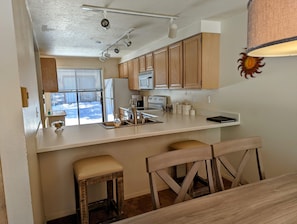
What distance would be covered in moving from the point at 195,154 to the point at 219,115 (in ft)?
6.12

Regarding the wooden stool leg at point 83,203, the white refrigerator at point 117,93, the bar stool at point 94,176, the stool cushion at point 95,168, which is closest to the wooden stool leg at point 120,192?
the bar stool at point 94,176

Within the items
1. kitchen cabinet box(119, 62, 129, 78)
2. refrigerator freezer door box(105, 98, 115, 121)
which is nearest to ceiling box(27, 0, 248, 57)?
kitchen cabinet box(119, 62, 129, 78)

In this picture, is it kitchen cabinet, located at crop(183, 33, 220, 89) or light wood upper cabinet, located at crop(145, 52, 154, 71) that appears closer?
kitchen cabinet, located at crop(183, 33, 220, 89)

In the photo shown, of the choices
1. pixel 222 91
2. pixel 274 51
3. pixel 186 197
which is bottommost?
pixel 186 197

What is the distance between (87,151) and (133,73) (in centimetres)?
338

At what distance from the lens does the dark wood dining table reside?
0.96m

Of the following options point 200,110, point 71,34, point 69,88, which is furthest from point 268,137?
point 69,88

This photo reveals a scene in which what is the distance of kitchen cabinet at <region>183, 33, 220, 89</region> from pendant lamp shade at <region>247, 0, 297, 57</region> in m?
2.19

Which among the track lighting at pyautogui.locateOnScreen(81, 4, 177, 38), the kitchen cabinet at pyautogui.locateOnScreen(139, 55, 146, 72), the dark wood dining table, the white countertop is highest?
the track lighting at pyautogui.locateOnScreen(81, 4, 177, 38)

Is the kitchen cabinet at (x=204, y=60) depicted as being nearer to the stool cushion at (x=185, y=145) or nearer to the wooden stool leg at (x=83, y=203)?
the stool cushion at (x=185, y=145)

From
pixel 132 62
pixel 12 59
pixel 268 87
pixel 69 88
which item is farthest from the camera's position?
pixel 69 88

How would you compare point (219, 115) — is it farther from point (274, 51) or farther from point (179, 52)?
point (274, 51)

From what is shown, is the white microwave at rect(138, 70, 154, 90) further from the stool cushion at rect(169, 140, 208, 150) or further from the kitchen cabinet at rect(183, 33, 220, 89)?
the stool cushion at rect(169, 140, 208, 150)

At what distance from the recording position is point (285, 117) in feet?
7.16
